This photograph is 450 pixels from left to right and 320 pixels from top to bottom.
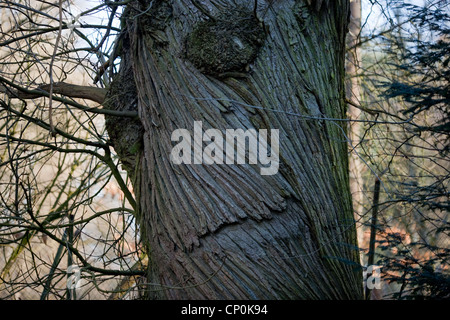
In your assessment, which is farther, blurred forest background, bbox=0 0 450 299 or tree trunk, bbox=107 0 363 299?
blurred forest background, bbox=0 0 450 299

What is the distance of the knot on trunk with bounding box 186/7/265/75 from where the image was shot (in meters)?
2.73

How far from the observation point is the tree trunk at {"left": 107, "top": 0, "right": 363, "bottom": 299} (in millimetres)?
2475

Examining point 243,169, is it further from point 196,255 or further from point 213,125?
point 196,255

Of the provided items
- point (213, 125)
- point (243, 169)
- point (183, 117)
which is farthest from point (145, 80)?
point (243, 169)

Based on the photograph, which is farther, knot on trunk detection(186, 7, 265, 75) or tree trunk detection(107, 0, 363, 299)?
knot on trunk detection(186, 7, 265, 75)

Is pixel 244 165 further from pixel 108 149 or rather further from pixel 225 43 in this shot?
pixel 108 149

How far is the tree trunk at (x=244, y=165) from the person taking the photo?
2.47 m

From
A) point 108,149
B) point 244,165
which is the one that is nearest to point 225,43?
point 244,165

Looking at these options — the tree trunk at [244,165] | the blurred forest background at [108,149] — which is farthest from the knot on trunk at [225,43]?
the blurred forest background at [108,149]

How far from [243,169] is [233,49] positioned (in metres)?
0.75

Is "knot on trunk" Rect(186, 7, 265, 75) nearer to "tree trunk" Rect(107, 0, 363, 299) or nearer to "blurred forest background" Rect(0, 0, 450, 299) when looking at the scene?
"tree trunk" Rect(107, 0, 363, 299)

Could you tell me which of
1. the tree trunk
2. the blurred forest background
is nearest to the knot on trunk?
the tree trunk

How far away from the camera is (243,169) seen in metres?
2.57

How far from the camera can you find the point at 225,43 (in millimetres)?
2730
